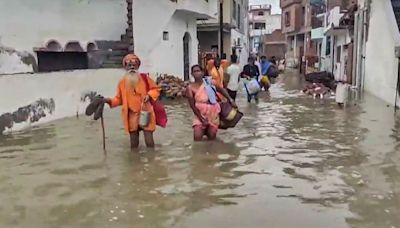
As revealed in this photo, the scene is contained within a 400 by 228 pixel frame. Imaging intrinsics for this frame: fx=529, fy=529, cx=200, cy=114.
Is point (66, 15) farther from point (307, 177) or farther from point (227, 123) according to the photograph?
point (307, 177)

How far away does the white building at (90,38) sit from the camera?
15156 mm

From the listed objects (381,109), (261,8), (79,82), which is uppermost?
(261,8)

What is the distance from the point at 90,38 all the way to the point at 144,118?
1119 centimetres

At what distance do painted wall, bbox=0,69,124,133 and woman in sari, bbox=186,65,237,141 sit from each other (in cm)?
369

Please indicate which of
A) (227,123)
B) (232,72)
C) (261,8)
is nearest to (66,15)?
(232,72)

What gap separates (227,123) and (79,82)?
5.08 m

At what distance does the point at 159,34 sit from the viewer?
18953 mm

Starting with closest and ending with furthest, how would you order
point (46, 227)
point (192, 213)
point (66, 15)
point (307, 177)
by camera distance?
point (46, 227), point (192, 213), point (307, 177), point (66, 15)

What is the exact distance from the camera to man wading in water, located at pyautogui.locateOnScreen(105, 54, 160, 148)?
26.4ft

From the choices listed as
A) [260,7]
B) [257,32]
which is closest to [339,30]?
[257,32]

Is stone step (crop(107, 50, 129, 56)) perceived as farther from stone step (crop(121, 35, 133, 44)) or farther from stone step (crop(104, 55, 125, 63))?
stone step (crop(121, 35, 133, 44))

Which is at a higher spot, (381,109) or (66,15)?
(66,15)

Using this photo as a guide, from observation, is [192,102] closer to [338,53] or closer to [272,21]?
[338,53]

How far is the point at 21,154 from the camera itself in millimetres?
8070
